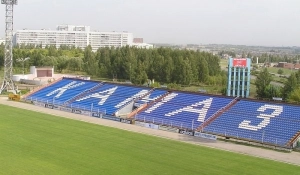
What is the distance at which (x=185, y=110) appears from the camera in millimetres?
41312

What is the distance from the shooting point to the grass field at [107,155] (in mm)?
23562

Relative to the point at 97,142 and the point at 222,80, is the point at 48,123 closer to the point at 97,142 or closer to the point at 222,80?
the point at 97,142

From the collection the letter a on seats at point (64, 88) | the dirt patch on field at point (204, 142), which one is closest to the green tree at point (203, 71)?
the letter a on seats at point (64, 88)

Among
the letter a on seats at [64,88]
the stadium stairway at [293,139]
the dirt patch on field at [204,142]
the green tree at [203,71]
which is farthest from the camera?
the green tree at [203,71]

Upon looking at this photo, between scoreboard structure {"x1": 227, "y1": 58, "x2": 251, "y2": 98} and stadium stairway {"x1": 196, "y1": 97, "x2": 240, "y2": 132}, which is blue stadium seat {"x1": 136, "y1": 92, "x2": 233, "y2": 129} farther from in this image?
scoreboard structure {"x1": 227, "y1": 58, "x2": 251, "y2": 98}

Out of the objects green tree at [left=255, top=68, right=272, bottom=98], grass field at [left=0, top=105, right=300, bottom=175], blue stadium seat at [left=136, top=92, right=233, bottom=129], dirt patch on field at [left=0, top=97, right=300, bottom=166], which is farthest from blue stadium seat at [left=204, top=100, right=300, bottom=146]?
green tree at [left=255, top=68, right=272, bottom=98]

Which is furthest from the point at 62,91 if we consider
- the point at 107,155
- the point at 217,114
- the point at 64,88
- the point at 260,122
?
the point at 260,122

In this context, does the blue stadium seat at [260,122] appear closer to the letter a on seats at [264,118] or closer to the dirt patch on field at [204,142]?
the letter a on seats at [264,118]

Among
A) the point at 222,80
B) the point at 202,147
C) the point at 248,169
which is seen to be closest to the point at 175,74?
the point at 222,80

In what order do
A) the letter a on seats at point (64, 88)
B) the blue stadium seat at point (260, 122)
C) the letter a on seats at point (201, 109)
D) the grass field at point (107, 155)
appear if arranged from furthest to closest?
the letter a on seats at point (64, 88)
the letter a on seats at point (201, 109)
the blue stadium seat at point (260, 122)
the grass field at point (107, 155)

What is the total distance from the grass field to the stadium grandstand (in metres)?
5.75

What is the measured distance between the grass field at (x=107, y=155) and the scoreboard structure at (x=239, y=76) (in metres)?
16.9

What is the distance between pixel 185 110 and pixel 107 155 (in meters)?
16.3

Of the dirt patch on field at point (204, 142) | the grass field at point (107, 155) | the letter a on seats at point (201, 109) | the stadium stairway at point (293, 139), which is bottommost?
the dirt patch on field at point (204, 142)
